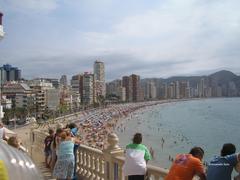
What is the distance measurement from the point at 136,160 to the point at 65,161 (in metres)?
2.09

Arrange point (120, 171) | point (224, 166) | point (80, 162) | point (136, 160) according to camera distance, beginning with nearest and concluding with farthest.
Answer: point (224, 166) < point (136, 160) < point (120, 171) < point (80, 162)

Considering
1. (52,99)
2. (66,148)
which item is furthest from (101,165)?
(52,99)

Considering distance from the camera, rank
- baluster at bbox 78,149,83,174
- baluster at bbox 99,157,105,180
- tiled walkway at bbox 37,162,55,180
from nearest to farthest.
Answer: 1. baluster at bbox 99,157,105,180
2. baluster at bbox 78,149,83,174
3. tiled walkway at bbox 37,162,55,180

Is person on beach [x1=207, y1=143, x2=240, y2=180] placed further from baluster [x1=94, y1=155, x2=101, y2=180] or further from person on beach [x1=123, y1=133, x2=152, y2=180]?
baluster [x1=94, y1=155, x2=101, y2=180]

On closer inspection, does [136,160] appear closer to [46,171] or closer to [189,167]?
[189,167]

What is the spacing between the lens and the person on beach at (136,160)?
275 inches

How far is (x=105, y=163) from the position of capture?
891cm

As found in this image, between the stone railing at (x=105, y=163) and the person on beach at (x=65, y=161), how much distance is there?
81cm

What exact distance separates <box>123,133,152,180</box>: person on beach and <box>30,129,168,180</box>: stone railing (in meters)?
0.21

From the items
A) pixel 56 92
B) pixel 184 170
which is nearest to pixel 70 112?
pixel 56 92

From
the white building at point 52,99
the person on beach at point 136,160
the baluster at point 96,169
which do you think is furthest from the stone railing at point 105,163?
the white building at point 52,99

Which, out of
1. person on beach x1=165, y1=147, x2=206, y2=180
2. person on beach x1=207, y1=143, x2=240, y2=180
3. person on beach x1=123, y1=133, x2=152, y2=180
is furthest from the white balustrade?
person on beach x1=207, y1=143, x2=240, y2=180

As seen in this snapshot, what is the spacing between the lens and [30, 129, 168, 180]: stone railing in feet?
27.0

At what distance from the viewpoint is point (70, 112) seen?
160250 mm
